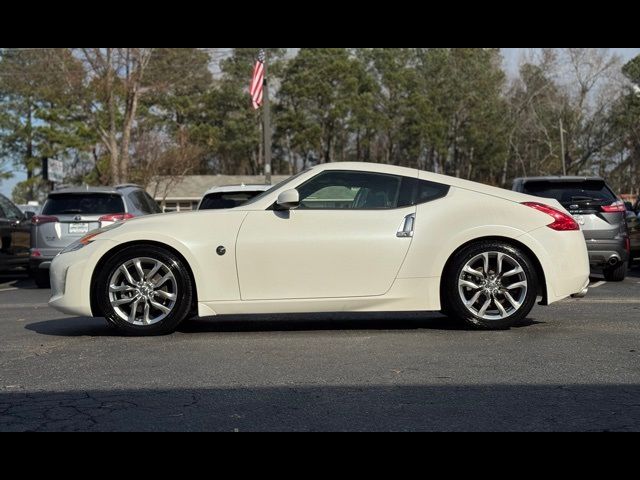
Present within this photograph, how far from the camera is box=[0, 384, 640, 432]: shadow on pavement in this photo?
434 cm

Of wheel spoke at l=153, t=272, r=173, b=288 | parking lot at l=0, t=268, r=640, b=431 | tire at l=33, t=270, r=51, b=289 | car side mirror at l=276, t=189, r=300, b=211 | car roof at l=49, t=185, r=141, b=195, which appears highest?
car roof at l=49, t=185, r=141, b=195

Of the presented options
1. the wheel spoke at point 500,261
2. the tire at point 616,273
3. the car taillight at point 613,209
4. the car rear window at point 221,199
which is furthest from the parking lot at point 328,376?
the tire at point 616,273

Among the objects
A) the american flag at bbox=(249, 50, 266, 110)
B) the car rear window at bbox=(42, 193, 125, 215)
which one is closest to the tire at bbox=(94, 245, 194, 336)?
the car rear window at bbox=(42, 193, 125, 215)

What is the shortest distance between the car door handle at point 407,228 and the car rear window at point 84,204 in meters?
7.47

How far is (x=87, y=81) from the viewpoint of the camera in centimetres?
3769

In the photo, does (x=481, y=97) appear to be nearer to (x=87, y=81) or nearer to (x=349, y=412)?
(x=87, y=81)

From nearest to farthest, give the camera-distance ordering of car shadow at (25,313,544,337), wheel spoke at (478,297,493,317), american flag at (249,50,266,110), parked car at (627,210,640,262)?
wheel spoke at (478,297,493,317) < car shadow at (25,313,544,337) < parked car at (627,210,640,262) < american flag at (249,50,266,110)

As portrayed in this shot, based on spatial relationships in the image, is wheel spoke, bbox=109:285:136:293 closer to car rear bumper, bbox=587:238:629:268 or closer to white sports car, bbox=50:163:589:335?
white sports car, bbox=50:163:589:335

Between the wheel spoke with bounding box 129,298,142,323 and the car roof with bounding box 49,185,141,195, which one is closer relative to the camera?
the wheel spoke with bounding box 129,298,142,323

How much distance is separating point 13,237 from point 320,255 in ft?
30.5

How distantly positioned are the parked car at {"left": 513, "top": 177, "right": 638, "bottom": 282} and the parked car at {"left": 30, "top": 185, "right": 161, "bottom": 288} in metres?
6.18

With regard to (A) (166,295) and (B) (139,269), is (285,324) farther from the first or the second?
(B) (139,269)

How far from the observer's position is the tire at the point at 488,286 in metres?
7.34
